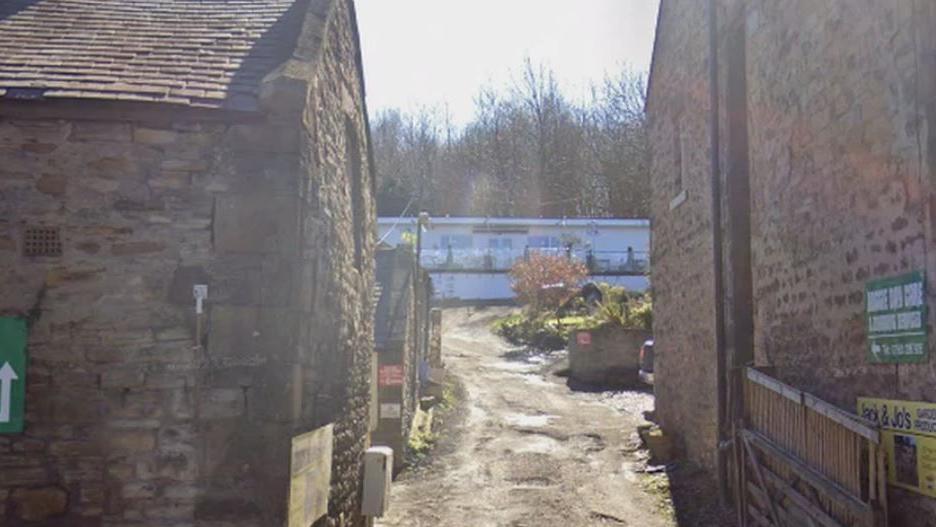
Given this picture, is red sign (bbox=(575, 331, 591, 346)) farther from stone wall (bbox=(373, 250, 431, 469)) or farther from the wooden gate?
the wooden gate

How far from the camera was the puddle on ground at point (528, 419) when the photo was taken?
17.0 m

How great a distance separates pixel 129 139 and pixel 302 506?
303cm

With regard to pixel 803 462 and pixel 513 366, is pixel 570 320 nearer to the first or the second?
pixel 513 366

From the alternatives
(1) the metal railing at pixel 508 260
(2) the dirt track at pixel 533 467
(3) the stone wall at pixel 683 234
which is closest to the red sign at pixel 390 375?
(2) the dirt track at pixel 533 467

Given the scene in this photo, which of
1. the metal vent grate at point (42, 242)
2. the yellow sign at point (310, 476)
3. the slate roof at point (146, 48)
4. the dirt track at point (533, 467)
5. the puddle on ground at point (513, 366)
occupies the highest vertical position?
the slate roof at point (146, 48)

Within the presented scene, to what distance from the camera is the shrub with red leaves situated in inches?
1282

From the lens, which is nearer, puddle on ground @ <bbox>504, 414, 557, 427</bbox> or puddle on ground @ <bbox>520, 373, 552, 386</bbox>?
puddle on ground @ <bbox>504, 414, 557, 427</bbox>

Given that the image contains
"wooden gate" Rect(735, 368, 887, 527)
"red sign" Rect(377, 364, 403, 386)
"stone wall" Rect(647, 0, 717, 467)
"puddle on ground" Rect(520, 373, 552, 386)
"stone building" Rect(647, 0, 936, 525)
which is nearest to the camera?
"stone building" Rect(647, 0, 936, 525)

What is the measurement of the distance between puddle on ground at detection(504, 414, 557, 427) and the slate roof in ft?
35.3

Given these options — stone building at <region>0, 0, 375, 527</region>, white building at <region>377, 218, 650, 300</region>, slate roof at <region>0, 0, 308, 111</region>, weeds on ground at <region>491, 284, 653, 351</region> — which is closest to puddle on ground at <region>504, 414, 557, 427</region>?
weeds on ground at <region>491, 284, 653, 351</region>

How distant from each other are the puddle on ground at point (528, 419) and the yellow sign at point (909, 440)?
11301 mm

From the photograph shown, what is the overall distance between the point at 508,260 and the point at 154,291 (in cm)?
3737

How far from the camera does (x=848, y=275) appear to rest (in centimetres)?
652

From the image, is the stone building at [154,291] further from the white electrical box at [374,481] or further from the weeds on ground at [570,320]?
the weeds on ground at [570,320]
